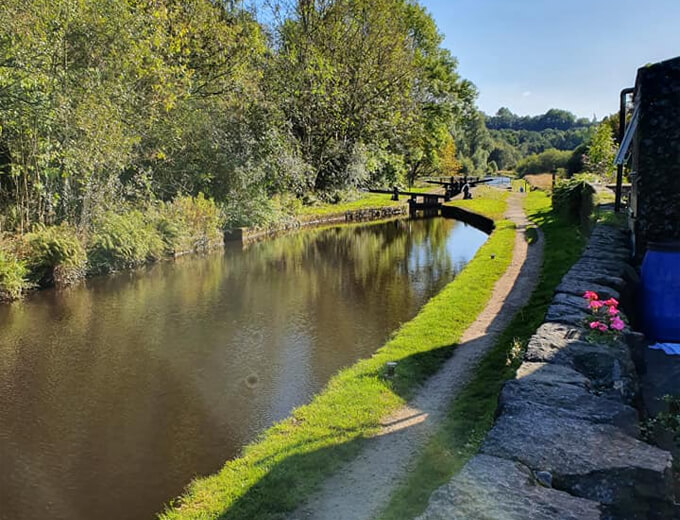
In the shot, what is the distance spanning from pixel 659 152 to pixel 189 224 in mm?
15866

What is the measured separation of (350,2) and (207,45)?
10.6 metres

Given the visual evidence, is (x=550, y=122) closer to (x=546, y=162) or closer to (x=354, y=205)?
(x=546, y=162)

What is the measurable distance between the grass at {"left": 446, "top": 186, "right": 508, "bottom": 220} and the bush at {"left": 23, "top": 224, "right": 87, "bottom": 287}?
19.9 meters

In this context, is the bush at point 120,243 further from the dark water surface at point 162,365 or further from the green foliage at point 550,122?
the green foliage at point 550,122

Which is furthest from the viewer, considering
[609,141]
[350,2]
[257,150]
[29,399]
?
[350,2]

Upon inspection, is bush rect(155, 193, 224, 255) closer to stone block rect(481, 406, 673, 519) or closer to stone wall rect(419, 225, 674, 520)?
stone wall rect(419, 225, 674, 520)

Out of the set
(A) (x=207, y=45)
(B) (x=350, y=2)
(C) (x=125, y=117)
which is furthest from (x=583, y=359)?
(B) (x=350, y=2)

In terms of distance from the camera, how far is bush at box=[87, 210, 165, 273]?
15.2 m

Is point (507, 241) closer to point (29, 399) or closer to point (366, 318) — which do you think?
point (366, 318)

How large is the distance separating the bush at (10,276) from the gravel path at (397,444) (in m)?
9.95

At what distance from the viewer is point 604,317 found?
4.47 m

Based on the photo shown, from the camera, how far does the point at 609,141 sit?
2591cm

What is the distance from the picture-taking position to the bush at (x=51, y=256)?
13.1 metres

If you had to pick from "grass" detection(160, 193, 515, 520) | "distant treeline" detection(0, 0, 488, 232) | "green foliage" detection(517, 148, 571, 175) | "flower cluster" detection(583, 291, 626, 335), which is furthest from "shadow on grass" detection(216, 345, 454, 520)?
"green foliage" detection(517, 148, 571, 175)
